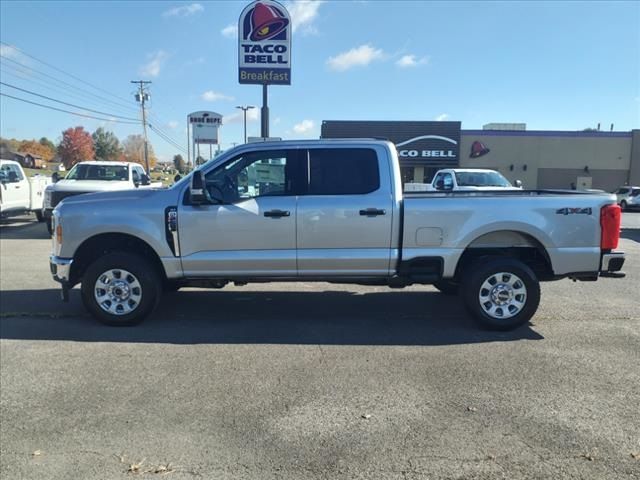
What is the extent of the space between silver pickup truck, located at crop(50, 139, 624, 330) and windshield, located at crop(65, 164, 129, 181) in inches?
365

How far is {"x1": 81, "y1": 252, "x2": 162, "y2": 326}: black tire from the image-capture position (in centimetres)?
554

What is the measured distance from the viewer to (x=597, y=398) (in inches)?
153

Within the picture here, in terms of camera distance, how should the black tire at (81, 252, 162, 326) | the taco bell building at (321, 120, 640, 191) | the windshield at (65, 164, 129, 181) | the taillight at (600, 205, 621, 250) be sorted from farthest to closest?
the taco bell building at (321, 120, 640, 191) → the windshield at (65, 164, 129, 181) → the black tire at (81, 252, 162, 326) → the taillight at (600, 205, 621, 250)

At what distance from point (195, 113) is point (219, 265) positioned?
21.4 metres

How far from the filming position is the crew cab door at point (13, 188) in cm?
1449

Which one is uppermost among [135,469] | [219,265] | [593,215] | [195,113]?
[195,113]

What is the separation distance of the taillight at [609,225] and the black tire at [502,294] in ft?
2.77

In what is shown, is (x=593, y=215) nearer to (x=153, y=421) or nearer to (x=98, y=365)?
(x=153, y=421)

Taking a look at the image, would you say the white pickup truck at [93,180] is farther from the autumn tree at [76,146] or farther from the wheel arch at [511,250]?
the autumn tree at [76,146]

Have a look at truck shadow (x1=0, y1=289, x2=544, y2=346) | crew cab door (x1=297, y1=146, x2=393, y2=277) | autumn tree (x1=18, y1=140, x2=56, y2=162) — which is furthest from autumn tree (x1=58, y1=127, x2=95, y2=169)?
crew cab door (x1=297, y1=146, x2=393, y2=277)

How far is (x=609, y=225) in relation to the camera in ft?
17.7

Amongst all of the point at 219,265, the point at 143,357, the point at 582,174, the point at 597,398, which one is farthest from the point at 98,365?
the point at 582,174

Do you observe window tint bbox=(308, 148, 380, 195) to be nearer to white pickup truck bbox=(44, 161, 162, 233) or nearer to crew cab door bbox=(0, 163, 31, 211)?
white pickup truck bbox=(44, 161, 162, 233)

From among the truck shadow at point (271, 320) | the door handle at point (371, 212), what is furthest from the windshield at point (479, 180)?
the door handle at point (371, 212)
